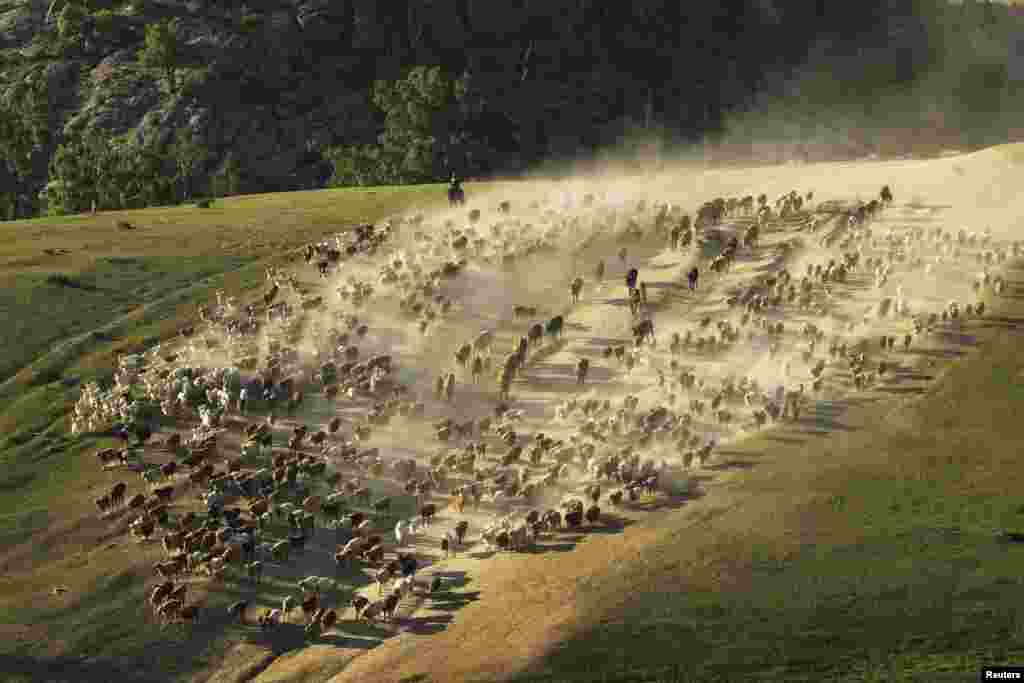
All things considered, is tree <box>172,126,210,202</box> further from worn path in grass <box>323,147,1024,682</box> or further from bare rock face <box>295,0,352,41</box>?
worn path in grass <box>323,147,1024,682</box>

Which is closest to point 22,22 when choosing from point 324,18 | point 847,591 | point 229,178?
point 324,18

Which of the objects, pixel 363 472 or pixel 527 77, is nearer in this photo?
pixel 363 472

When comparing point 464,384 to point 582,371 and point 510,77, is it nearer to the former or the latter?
point 582,371

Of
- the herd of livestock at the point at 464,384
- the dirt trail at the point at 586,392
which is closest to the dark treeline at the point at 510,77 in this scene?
the herd of livestock at the point at 464,384

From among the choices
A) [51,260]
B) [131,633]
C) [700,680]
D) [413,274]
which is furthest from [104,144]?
[700,680]

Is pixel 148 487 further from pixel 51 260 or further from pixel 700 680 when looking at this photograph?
pixel 51 260

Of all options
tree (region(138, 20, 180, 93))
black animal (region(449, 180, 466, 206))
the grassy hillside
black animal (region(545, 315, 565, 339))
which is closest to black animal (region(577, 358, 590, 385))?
black animal (region(545, 315, 565, 339))

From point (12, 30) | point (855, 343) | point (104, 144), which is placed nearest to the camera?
point (855, 343)
